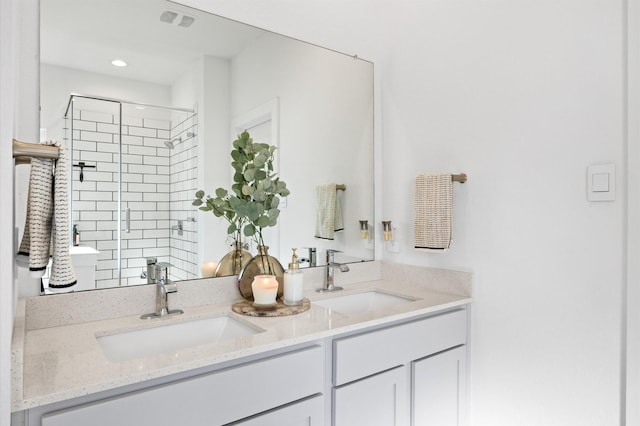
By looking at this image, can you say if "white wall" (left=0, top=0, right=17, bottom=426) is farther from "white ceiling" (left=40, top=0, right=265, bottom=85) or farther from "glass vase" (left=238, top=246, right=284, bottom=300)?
"glass vase" (left=238, top=246, right=284, bottom=300)

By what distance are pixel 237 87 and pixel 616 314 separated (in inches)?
64.1

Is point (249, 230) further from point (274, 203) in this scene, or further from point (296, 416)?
point (296, 416)

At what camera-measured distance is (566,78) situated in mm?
1418

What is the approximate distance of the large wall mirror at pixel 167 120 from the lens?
135 centimetres

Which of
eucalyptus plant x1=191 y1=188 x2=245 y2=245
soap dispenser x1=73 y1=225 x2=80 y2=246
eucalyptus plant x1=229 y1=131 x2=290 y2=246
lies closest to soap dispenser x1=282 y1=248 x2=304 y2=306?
eucalyptus plant x1=229 y1=131 x2=290 y2=246

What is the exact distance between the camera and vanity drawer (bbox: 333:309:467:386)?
50.6 inches

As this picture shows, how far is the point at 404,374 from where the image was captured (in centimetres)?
146

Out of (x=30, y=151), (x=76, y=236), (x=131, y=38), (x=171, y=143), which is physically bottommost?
(x=76, y=236)

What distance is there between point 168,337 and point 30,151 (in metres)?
0.75

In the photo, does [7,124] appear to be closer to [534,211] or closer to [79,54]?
[79,54]

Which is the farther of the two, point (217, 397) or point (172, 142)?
point (172, 142)

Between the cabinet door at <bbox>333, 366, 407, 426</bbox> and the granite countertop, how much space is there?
197 millimetres

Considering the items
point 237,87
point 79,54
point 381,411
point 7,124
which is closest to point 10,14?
point 7,124

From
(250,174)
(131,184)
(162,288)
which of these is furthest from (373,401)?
(131,184)
